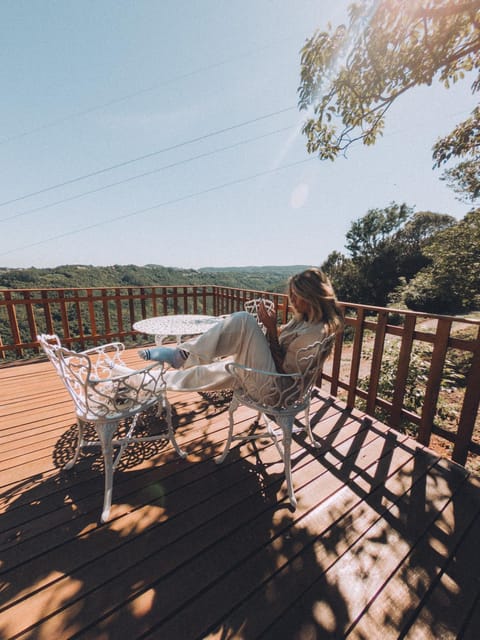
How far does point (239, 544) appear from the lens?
121cm

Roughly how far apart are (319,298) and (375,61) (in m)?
3.11

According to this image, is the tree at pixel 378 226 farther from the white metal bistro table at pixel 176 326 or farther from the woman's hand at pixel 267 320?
the woman's hand at pixel 267 320

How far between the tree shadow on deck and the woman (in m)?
0.61

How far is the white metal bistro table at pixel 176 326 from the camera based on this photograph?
2.43 m

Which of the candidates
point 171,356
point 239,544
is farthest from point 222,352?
point 239,544

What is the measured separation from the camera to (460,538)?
4.19 feet

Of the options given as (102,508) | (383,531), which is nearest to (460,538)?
(383,531)

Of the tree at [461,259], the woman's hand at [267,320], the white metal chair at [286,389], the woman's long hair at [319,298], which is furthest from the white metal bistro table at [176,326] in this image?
the tree at [461,259]

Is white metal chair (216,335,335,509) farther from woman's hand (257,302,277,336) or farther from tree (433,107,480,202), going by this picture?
tree (433,107,480,202)

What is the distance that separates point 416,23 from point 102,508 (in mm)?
4759

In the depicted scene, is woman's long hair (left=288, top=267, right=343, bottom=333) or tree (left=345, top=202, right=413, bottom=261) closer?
woman's long hair (left=288, top=267, right=343, bottom=333)

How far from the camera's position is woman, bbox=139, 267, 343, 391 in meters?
1.49

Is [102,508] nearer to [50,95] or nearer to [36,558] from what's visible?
[36,558]

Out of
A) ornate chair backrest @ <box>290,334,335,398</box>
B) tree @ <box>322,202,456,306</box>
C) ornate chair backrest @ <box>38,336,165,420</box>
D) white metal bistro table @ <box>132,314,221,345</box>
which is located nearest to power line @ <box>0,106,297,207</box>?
white metal bistro table @ <box>132,314,221,345</box>
